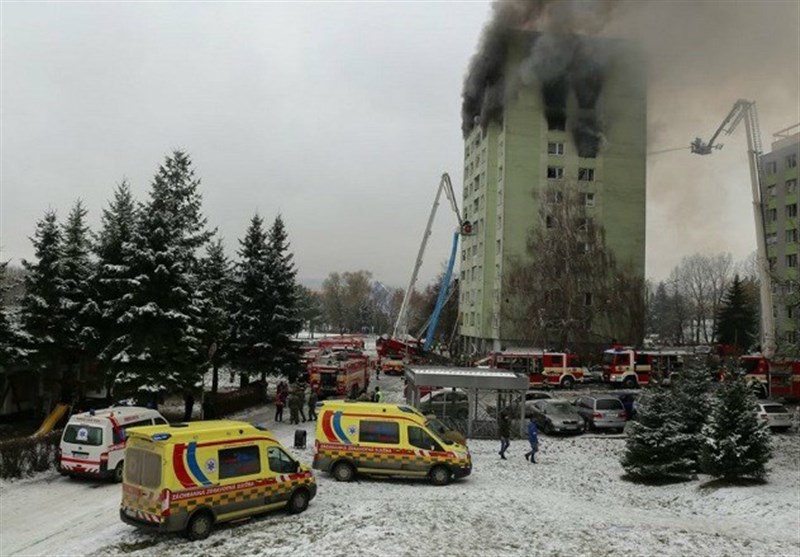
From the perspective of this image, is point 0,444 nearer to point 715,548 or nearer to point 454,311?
point 715,548

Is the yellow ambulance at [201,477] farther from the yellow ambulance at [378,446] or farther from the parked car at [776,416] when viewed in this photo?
the parked car at [776,416]

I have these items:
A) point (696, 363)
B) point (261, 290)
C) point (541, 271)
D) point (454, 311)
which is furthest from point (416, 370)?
point (454, 311)

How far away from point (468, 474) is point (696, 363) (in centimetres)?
933

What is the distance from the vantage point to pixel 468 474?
19.7 metres

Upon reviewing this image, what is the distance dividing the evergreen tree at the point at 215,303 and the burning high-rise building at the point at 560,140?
38.3 meters

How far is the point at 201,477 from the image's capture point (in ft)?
45.3

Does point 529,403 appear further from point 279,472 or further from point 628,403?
point 279,472

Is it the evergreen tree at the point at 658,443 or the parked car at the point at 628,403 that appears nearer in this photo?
the evergreen tree at the point at 658,443

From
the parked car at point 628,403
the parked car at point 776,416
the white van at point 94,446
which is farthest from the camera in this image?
the parked car at point 628,403

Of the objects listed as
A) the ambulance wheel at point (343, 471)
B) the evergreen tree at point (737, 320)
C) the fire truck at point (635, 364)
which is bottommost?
the ambulance wheel at point (343, 471)

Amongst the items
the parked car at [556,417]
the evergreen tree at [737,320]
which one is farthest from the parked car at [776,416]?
the evergreen tree at [737,320]

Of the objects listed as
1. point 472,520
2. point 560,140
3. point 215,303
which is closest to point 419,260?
point 560,140

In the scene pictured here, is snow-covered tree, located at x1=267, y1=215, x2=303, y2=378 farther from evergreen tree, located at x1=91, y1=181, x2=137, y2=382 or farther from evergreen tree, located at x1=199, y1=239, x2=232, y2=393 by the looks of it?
evergreen tree, located at x1=91, y1=181, x2=137, y2=382

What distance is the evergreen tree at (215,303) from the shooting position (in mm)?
31500
